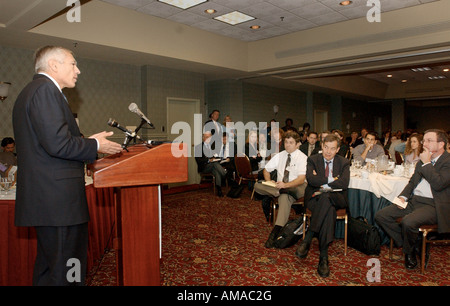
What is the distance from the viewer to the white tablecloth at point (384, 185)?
13.0 ft

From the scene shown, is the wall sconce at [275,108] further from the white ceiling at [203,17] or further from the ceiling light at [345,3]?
the ceiling light at [345,3]

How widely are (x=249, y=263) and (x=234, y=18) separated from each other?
533cm

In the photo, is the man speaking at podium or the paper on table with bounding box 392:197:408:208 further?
the paper on table with bounding box 392:197:408:208

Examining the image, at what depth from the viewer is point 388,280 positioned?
318 centimetres

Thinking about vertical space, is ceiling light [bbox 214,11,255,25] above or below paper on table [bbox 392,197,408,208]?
above

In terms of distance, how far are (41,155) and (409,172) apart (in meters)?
4.16

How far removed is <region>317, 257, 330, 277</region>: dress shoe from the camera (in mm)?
3261

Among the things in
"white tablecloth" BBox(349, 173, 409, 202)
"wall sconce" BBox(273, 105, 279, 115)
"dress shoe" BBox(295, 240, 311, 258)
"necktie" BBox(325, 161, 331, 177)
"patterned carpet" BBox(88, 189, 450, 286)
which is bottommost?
"patterned carpet" BBox(88, 189, 450, 286)

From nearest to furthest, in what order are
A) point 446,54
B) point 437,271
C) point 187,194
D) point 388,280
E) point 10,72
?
point 388,280 → point 437,271 → point 10,72 → point 446,54 → point 187,194

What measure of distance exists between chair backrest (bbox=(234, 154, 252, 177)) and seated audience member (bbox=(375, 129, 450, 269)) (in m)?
3.40

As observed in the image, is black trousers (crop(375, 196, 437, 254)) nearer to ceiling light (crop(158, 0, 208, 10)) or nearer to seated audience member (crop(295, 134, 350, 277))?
seated audience member (crop(295, 134, 350, 277))

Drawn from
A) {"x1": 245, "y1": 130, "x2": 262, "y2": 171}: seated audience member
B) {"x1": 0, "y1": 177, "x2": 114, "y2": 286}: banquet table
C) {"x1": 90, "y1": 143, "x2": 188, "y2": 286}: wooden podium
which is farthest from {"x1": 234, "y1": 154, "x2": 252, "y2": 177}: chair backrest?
{"x1": 90, "y1": 143, "x2": 188, "y2": 286}: wooden podium
